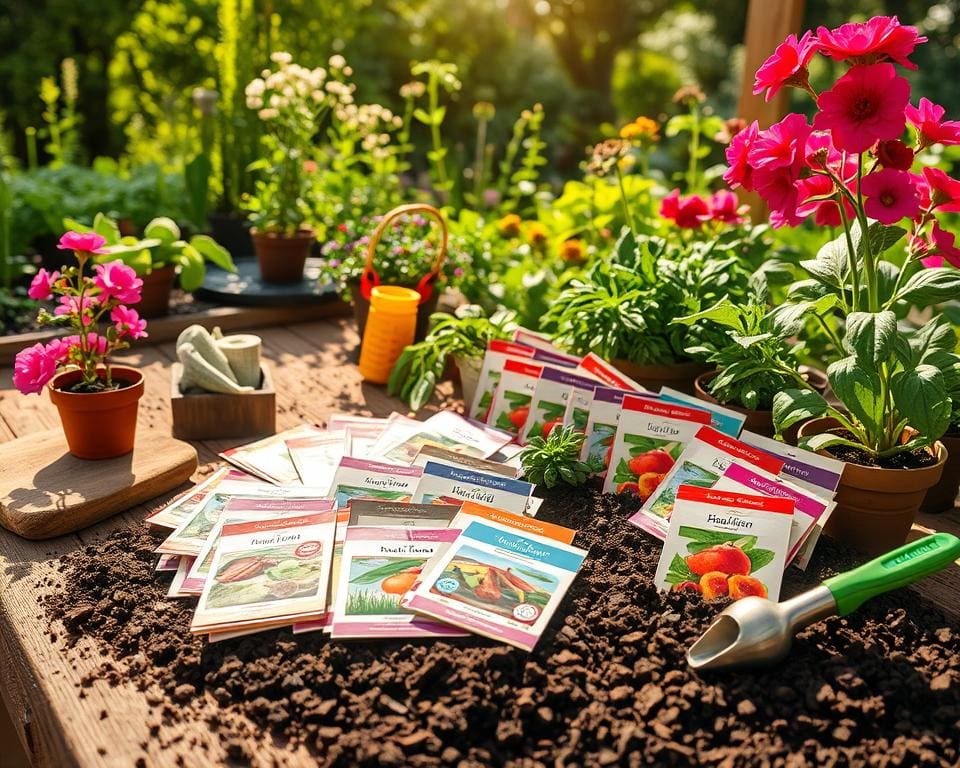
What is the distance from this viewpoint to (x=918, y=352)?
1.88 m

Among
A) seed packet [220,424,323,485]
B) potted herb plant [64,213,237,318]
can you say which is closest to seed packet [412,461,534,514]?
seed packet [220,424,323,485]

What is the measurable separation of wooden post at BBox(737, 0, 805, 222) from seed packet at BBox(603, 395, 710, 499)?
1490 mm

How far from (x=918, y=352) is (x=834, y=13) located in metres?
13.3

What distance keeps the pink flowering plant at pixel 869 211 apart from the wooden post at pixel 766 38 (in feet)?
4.18

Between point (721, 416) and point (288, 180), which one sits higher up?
point (288, 180)

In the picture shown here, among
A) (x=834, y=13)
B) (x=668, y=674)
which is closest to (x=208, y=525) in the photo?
(x=668, y=674)

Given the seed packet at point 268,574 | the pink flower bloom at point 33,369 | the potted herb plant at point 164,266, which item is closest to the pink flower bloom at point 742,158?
the seed packet at point 268,574

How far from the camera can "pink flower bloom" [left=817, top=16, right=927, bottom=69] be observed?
5.16 feet

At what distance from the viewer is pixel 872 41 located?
5.20ft

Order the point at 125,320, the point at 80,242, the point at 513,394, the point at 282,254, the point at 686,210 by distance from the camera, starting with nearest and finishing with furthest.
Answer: the point at 80,242 → the point at 125,320 → the point at 513,394 → the point at 686,210 → the point at 282,254

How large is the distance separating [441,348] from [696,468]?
3.43 feet

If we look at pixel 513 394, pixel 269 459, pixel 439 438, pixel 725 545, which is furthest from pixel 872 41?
pixel 269 459

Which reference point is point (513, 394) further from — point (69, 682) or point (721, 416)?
point (69, 682)

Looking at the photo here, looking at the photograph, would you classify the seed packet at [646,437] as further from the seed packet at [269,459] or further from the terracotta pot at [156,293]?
the terracotta pot at [156,293]
